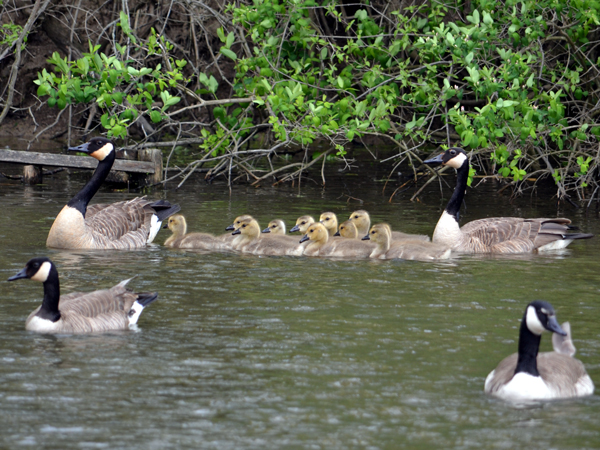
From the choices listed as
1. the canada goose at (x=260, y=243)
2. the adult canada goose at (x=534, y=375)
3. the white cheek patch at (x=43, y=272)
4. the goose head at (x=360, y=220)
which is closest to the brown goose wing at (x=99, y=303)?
the white cheek patch at (x=43, y=272)

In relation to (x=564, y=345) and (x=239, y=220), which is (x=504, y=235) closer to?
(x=239, y=220)

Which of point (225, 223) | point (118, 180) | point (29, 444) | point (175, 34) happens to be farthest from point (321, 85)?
point (29, 444)

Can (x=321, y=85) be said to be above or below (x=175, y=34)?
below

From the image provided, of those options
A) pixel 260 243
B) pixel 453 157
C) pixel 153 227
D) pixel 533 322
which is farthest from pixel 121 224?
pixel 533 322

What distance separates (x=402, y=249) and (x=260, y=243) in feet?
6.05

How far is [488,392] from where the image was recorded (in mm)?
6734

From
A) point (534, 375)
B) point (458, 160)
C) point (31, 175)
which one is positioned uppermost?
point (458, 160)

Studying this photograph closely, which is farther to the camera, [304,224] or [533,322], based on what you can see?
[304,224]

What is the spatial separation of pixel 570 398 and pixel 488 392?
0.58 m

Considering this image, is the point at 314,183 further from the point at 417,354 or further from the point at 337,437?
the point at 337,437

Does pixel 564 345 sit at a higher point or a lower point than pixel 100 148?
lower

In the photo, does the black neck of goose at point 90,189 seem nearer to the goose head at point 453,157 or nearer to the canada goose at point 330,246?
the canada goose at point 330,246

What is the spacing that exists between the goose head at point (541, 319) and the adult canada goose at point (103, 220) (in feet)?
23.8

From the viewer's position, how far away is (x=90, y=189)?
42.9 feet
